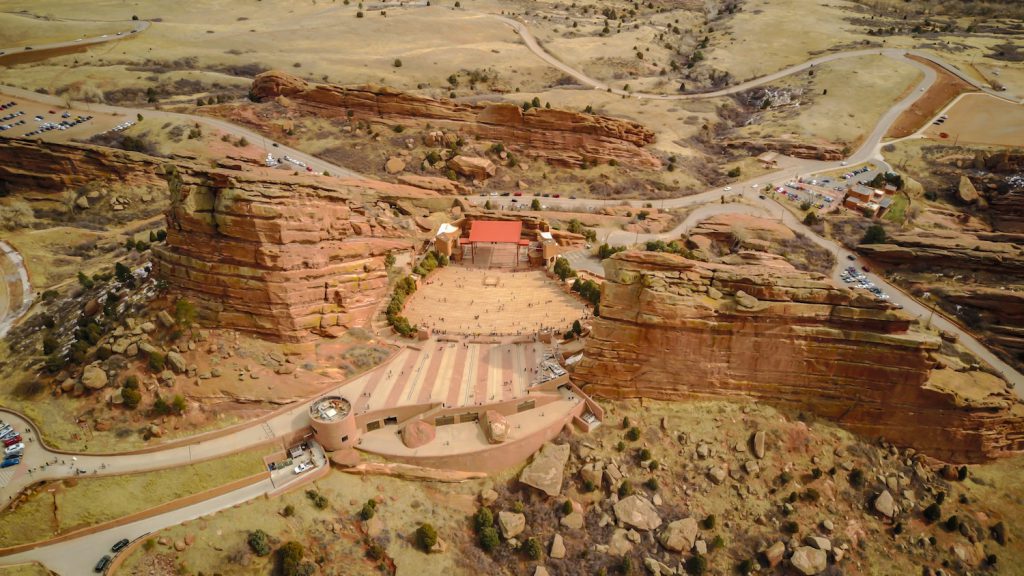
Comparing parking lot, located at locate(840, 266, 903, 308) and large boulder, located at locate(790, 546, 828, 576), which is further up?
parking lot, located at locate(840, 266, 903, 308)

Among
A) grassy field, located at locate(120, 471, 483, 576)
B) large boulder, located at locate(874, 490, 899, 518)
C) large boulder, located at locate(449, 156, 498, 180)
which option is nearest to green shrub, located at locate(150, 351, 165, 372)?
grassy field, located at locate(120, 471, 483, 576)

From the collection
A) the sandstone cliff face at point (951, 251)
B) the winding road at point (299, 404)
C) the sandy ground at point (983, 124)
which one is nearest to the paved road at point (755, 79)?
the winding road at point (299, 404)

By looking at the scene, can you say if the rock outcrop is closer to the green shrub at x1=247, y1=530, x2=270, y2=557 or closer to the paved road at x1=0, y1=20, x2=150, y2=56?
the green shrub at x1=247, y1=530, x2=270, y2=557

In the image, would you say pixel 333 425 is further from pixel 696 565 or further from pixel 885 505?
pixel 885 505

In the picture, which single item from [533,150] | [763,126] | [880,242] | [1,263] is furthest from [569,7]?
[1,263]

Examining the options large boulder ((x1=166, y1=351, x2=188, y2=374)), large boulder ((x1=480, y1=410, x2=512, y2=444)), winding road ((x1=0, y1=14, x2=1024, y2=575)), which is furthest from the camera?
large boulder ((x1=480, y1=410, x2=512, y2=444))

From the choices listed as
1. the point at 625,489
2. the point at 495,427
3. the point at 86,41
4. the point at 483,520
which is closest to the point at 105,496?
the point at 483,520
